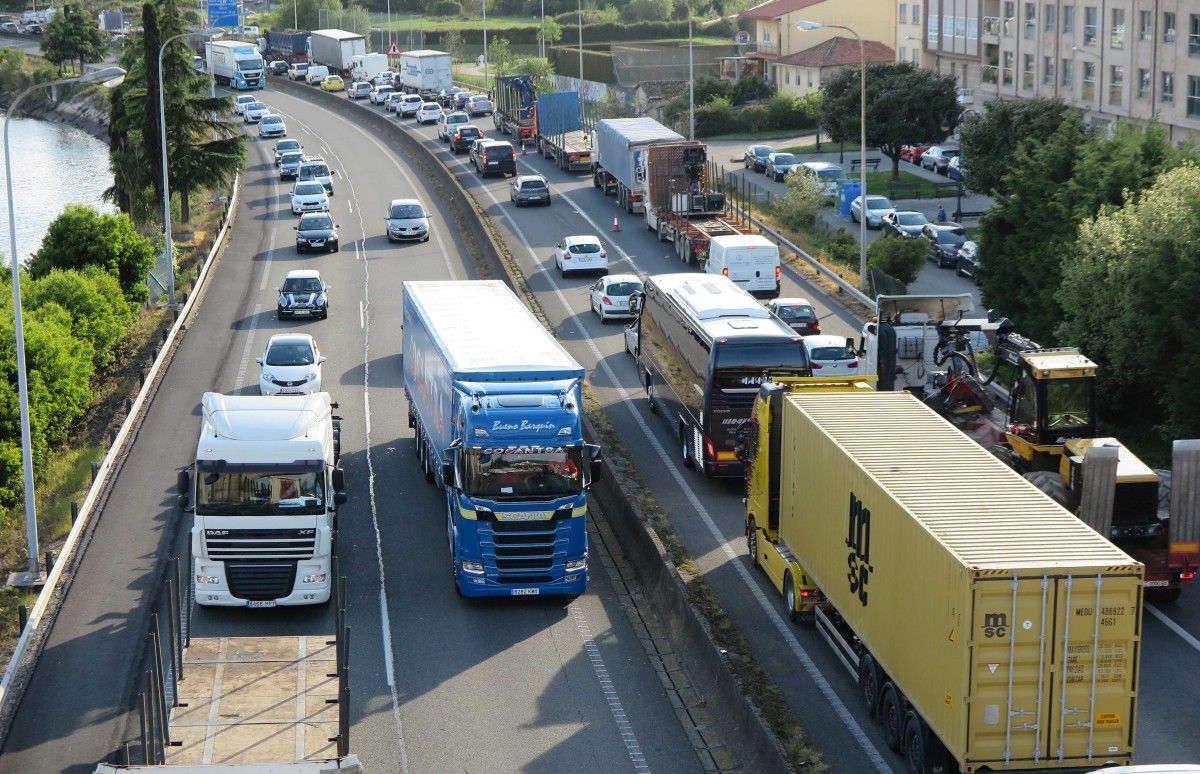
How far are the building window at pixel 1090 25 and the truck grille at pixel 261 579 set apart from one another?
5518 cm

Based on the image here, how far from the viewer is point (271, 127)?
285ft

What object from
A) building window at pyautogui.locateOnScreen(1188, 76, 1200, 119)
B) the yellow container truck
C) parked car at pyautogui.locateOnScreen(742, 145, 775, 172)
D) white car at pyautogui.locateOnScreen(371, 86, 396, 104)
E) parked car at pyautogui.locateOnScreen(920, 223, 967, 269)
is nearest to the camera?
the yellow container truck

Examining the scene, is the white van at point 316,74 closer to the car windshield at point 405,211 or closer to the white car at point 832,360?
the car windshield at point 405,211

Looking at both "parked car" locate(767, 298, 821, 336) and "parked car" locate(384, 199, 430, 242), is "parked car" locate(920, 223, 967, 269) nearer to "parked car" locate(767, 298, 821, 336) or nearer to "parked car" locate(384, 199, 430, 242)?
"parked car" locate(767, 298, 821, 336)

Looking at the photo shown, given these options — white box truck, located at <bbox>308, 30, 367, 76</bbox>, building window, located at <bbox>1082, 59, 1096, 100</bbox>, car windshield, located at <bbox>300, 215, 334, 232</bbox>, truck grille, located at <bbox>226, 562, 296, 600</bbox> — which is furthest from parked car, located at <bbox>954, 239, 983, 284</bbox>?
white box truck, located at <bbox>308, 30, 367, 76</bbox>

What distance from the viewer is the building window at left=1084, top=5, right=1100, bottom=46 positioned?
223ft

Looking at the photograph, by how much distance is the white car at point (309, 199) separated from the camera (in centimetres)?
6206

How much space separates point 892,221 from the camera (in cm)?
5831

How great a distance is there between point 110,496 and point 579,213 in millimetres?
34030

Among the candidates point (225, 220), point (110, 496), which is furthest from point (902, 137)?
point (110, 496)

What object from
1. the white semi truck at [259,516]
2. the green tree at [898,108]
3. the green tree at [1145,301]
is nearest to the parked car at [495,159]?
the green tree at [898,108]

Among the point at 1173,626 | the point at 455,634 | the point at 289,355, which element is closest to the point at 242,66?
the point at 289,355

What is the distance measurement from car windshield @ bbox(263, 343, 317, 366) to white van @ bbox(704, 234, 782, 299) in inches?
539

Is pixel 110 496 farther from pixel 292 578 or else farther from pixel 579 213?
pixel 579 213
